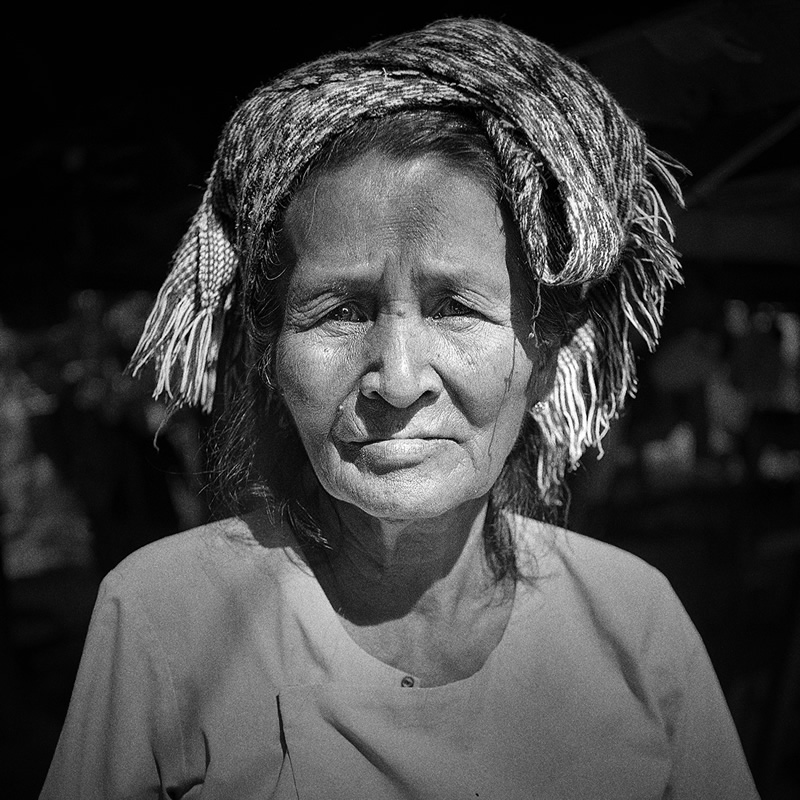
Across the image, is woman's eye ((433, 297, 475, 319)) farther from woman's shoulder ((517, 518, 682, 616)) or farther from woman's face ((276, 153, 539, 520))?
woman's shoulder ((517, 518, 682, 616))

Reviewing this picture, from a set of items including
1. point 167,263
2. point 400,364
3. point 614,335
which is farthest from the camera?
point 167,263

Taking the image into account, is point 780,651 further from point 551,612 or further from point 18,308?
point 18,308

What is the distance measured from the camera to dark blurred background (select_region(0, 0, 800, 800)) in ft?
5.35

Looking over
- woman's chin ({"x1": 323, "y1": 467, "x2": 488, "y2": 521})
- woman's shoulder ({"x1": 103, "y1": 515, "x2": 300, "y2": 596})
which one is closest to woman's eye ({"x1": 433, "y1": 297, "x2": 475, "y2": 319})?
woman's chin ({"x1": 323, "y1": 467, "x2": 488, "y2": 521})

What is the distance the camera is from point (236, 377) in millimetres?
1382

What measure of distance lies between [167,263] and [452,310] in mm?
1815

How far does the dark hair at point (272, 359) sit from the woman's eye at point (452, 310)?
0.10 m

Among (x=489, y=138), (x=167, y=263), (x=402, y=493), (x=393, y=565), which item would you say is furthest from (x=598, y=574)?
(x=167, y=263)

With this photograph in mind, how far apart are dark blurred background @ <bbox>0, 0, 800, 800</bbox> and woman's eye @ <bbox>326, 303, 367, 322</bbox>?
495mm

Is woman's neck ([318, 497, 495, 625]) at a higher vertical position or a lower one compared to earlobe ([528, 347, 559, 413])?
lower

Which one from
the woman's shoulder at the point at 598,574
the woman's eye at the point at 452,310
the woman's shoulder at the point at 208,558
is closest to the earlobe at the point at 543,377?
the woman's eye at the point at 452,310

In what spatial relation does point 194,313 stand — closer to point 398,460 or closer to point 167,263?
point 398,460

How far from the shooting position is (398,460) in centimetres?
109

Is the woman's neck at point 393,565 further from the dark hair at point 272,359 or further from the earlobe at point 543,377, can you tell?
the earlobe at point 543,377
